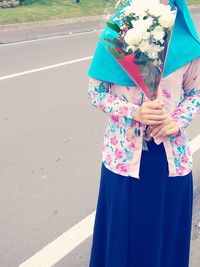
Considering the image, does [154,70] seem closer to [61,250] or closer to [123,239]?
[123,239]

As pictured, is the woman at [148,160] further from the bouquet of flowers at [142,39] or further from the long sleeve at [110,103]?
the bouquet of flowers at [142,39]

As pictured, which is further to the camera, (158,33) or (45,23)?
(45,23)

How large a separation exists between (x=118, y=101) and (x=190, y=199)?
2.18 ft

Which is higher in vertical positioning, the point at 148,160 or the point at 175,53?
the point at 175,53

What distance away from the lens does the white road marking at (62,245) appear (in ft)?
10.2

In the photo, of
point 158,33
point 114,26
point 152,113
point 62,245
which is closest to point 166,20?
point 158,33

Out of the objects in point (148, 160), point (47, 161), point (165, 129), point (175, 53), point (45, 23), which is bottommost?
point (45, 23)

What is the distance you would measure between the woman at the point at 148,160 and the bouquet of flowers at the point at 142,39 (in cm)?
13

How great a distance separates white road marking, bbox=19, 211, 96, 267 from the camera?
3121mm

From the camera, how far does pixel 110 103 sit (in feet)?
7.00

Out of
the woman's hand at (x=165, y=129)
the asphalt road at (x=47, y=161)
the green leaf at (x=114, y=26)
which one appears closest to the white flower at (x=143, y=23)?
the green leaf at (x=114, y=26)

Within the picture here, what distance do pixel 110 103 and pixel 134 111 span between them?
0.45 feet

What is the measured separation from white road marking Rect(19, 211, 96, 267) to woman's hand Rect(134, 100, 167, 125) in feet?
5.12

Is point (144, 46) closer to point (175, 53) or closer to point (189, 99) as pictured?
point (175, 53)
